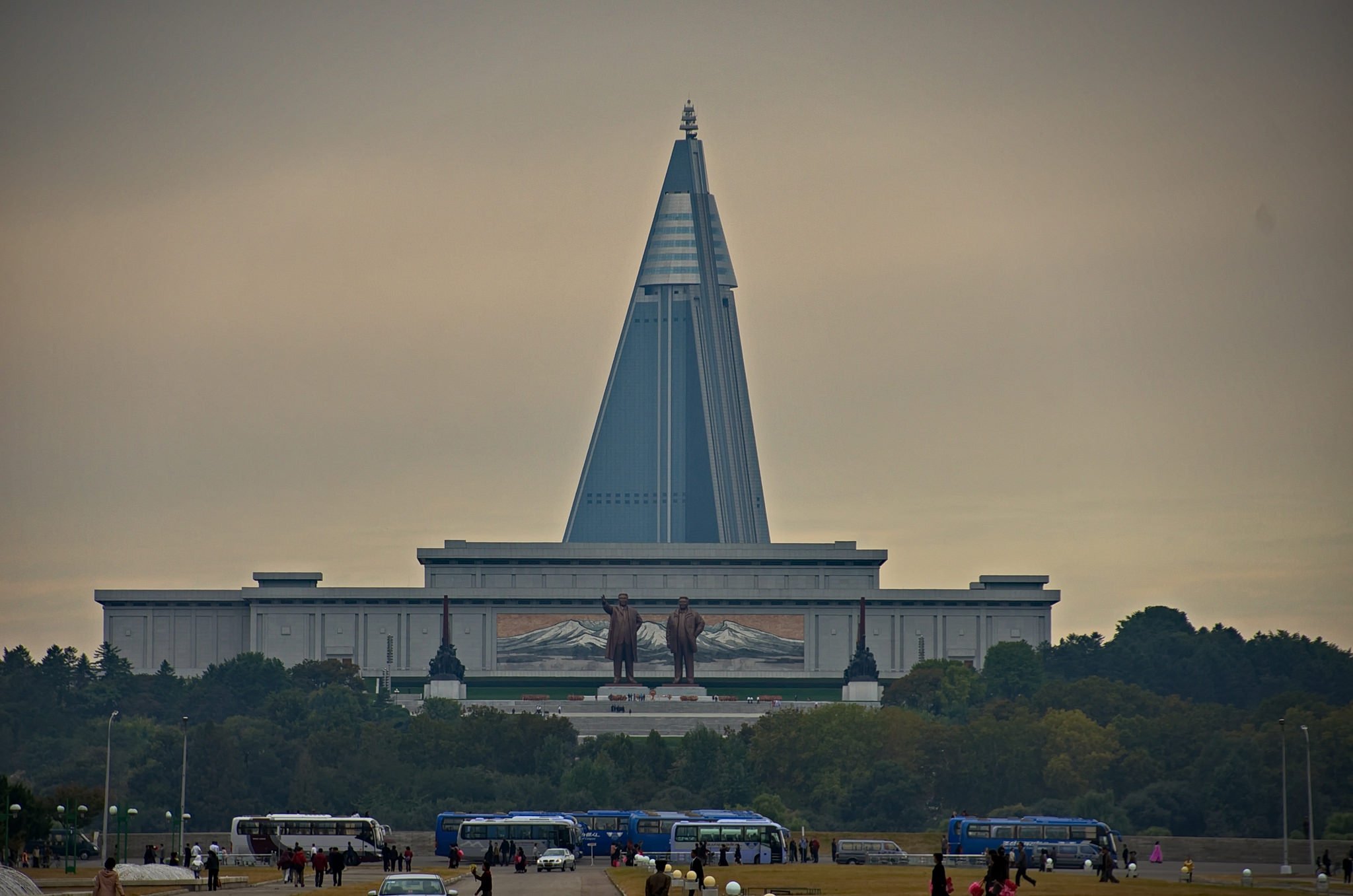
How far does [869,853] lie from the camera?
72.9 metres

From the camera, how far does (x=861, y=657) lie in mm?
131250

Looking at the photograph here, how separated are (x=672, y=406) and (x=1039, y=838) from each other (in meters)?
93.5

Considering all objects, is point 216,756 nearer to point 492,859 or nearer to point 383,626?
point 492,859

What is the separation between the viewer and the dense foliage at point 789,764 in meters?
88.6

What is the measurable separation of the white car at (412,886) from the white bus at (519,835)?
27.6 metres

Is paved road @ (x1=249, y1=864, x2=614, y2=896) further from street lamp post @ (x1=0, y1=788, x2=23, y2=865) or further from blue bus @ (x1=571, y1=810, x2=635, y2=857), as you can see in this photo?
street lamp post @ (x1=0, y1=788, x2=23, y2=865)

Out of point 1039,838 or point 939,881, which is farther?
point 1039,838

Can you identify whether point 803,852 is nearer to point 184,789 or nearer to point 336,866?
point 336,866

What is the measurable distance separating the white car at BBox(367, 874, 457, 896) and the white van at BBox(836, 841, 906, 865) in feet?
82.4

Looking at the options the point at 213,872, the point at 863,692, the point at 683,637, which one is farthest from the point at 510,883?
the point at 863,692

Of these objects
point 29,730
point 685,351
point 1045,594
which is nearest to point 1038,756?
point 29,730

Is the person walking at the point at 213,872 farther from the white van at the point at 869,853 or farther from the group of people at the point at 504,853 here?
the white van at the point at 869,853

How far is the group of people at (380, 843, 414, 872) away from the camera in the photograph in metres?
72.4

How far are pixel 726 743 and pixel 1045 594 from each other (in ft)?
175
